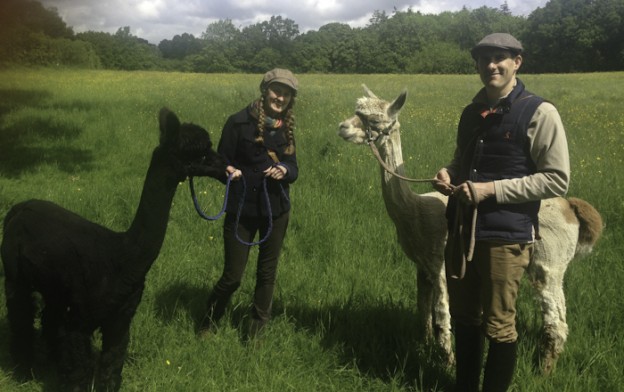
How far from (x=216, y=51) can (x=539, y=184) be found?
28.4ft

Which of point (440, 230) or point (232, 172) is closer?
point (232, 172)

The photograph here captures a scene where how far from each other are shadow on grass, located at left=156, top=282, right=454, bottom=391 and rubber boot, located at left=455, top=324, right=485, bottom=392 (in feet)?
0.93

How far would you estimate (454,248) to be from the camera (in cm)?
275

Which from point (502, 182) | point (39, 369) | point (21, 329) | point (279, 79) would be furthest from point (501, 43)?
point (39, 369)

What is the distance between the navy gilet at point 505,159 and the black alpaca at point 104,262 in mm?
1580

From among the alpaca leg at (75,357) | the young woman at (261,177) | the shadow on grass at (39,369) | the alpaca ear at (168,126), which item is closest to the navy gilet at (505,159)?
the young woman at (261,177)

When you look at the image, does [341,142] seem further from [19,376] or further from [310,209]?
[19,376]

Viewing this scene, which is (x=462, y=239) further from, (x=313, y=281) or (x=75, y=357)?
(x=75, y=357)

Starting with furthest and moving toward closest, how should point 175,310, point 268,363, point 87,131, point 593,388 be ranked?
point 87,131, point 175,310, point 268,363, point 593,388

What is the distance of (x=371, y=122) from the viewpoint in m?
3.53

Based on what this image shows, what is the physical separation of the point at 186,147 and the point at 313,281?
7.45 ft

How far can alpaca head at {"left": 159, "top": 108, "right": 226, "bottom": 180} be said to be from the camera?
269 centimetres

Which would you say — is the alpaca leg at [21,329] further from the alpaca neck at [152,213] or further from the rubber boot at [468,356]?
the rubber boot at [468,356]

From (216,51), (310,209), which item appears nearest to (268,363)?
(310,209)
